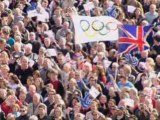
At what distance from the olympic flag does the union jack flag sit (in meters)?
0.18

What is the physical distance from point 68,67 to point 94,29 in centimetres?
200

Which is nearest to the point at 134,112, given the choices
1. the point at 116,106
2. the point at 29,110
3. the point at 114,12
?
the point at 116,106

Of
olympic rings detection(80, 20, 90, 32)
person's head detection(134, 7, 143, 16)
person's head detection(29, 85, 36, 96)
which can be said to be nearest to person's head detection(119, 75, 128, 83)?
person's head detection(29, 85, 36, 96)

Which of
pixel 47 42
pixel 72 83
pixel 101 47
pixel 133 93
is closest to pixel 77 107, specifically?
pixel 72 83

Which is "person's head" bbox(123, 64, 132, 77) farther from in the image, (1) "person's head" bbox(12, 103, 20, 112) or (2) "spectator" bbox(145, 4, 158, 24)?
(2) "spectator" bbox(145, 4, 158, 24)

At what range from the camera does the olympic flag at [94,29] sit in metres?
27.6

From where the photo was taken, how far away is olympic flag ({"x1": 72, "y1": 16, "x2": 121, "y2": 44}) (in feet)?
90.6

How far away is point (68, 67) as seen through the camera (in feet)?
85.6

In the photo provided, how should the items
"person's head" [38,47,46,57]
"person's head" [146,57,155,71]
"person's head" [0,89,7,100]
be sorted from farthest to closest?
"person's head" [38,47,46,57] → "person's head" [146,57,155,71] → "person's head" [0,89,7,100]

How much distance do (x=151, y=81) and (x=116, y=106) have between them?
62.0 inches

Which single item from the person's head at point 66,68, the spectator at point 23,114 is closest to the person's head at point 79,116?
the spectator at point 23,114

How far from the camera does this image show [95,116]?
24141 mm

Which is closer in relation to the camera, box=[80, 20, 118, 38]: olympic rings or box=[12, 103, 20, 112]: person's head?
box=[12, 103, 20, 112]: person's head

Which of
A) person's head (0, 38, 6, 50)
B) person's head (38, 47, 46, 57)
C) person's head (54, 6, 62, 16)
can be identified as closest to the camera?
person's head (38, 47, 46, 57)
